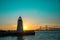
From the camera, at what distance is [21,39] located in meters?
8.67

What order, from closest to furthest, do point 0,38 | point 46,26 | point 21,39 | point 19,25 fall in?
1. point 46,26
2. point 0,38
3. point 21,39
4. point 19,25

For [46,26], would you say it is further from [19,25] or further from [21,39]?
[19,25]

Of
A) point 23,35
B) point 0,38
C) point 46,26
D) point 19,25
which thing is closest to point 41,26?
point 46,26

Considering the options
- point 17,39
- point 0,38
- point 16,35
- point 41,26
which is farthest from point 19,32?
point 41,26

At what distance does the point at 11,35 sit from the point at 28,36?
42.1 inches

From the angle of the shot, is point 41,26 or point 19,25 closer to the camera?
point 41,26

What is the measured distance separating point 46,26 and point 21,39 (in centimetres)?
323

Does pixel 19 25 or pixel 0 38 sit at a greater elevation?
pixel 19 25

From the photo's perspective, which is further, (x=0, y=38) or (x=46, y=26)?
(x=0, y=38)

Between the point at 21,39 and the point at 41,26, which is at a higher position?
the point at 41,26

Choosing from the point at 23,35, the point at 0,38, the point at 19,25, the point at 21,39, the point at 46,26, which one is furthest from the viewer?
the point at 19,25

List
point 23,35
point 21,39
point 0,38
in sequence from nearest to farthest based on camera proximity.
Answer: point 0,38, point 21,39, point 23,35

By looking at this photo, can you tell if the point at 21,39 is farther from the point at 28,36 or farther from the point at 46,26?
the point at 46,26

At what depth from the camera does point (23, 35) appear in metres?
9.42
